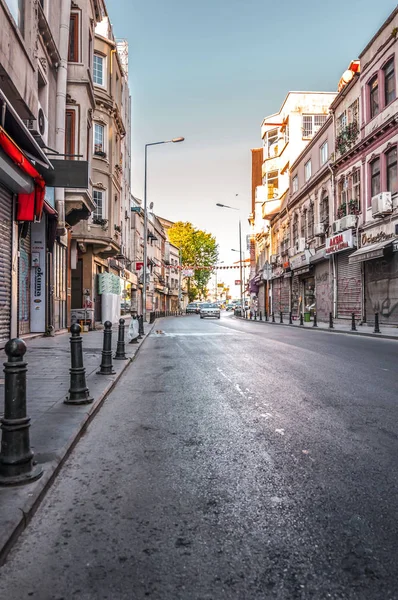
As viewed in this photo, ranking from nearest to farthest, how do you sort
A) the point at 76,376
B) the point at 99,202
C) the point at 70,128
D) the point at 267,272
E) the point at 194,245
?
the point at 76,376 < the point at 70,128 < the point at 99,202 < the point at 267,272 < the point at 194,245

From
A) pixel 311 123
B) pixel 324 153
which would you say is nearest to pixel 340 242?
pixel 324 153

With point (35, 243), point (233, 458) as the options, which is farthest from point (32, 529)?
point (35, 243)

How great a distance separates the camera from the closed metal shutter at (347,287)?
25.1 metres

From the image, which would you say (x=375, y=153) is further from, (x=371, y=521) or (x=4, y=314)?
(x=371, y=521)

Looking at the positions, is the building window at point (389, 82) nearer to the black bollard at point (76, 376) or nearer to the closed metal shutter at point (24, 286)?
the closed metal shutter at point (24, 286)

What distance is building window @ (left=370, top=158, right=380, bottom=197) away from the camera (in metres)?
23.2

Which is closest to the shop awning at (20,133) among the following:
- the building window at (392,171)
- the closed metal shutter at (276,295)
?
the building window at (392,171)

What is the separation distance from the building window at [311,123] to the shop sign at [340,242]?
15.9m

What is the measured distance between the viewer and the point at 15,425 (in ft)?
10.8

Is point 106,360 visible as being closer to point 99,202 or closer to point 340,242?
point 99,202

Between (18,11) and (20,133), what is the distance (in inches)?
124

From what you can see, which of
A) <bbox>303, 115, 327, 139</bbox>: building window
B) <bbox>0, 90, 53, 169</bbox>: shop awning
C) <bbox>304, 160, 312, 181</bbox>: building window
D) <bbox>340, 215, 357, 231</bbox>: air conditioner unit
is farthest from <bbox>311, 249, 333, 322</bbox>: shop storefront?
<bbox>0, 90, 53, 169</bbox>: shop awning

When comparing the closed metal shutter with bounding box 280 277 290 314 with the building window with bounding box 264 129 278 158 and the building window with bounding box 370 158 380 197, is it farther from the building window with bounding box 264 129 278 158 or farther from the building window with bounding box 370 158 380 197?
the building window with bounding box 370 158 380 197

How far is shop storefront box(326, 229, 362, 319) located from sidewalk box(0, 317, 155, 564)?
17.6 m
